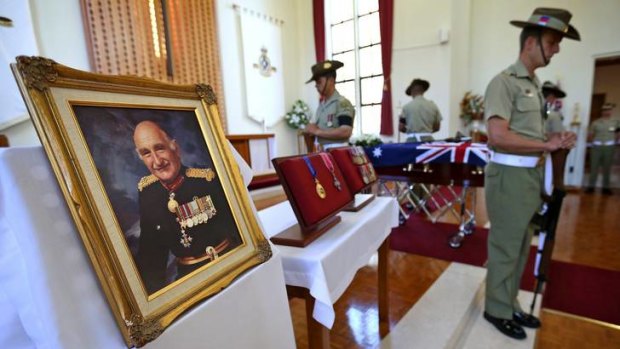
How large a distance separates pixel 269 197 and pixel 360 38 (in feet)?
14.9

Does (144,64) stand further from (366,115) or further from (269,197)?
(366,115)

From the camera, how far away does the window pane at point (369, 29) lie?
653 cm

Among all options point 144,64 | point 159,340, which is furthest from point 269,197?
point 159,340

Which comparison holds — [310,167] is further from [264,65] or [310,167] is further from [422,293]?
[264,65]

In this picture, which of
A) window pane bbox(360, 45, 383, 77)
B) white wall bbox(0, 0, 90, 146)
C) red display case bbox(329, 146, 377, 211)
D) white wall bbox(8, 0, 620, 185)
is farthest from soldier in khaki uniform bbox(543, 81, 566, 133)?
white wall bbox(0, 0, 90, 146)

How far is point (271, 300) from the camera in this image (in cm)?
76

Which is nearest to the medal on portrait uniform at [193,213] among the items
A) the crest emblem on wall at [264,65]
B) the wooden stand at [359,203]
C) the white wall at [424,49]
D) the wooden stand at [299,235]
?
the wooden stand at [299,235]

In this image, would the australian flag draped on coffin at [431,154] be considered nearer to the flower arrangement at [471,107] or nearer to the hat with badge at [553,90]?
the hat with badge at [553,90]

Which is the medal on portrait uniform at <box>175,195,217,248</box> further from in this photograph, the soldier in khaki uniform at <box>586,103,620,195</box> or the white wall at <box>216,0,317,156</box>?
the soldier in khaki uniform at <box>586,103,620,195</box>

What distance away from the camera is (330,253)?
35.3 inches

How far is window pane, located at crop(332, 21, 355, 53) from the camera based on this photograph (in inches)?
274

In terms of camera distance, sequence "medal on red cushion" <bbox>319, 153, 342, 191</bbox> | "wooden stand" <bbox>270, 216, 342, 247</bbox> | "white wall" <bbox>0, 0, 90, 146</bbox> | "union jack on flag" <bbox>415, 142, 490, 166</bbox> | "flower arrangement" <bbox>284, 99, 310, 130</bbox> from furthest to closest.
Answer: "flower arrangement" <bbox>284, 99, 310, 130</bbox> < "white wall" <bbox>0, 0, 90, 146</bbox> < "union jack on flag" <bbox>415, 142, 490, 166</bbox> < "medal on red cushion" <bbox>319, 153, 342, 191</bbox> < "wooden stand" <bbox>270, 216, 342, 247</bbox>

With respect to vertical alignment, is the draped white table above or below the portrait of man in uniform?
below

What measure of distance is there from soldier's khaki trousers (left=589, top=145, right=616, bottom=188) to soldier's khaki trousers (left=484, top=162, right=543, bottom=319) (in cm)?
502
